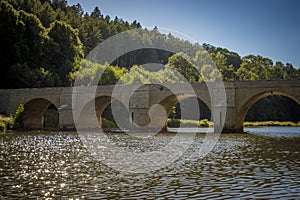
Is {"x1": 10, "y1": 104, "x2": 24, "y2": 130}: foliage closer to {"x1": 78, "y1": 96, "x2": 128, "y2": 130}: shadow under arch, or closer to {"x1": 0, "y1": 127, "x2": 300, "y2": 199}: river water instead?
{"x1": 78, "y1": 96, "x2": 128, "y2": 130}: shadow under arch

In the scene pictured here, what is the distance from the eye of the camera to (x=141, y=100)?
122 feet

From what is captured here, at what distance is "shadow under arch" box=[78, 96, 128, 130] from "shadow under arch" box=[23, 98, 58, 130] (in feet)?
15.0

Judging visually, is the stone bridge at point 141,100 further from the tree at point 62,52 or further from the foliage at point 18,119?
the tree at point 62,52

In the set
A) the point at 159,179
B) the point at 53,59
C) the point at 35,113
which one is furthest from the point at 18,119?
the point at 159,179

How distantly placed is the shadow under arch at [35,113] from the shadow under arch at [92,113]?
15.0ft

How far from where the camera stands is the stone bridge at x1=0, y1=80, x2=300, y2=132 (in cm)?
3256

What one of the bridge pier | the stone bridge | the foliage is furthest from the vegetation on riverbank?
the bridge pier

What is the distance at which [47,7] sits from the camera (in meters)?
73.2

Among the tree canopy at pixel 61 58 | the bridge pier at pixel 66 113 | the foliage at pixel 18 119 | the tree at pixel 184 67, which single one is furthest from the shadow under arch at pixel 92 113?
the tree at pixel 184 67

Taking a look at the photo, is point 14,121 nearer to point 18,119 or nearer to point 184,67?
point 18,119

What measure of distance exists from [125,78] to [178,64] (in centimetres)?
2056

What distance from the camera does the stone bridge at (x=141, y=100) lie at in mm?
32562

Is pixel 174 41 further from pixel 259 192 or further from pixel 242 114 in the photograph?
pixel 259 192

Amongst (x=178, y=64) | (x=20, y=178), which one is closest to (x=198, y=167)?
(x=20, y=178)
